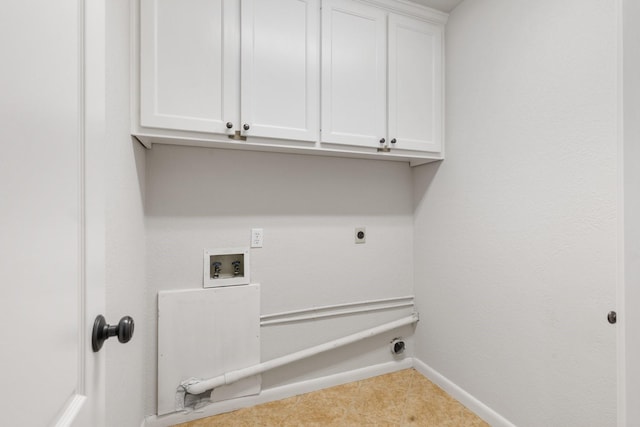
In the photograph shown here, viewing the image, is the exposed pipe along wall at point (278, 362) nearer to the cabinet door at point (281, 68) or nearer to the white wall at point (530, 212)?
the white wall at point (530, 212)

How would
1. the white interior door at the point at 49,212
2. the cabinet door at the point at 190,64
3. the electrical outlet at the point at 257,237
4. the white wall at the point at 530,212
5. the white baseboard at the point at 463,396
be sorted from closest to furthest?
1. the white interior door at the point at 49,212
2. the white wall at the point at 530,212
3. the cabinet door at the point at 190,64
4. the white baseboard at the point at 463,396
5. the electrical outlet at the point at 257,237

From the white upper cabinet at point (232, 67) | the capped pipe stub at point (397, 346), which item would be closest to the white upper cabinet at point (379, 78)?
the white upper cabinet at point (232, 67)

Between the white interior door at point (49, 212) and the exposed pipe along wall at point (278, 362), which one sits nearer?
the white interior door at point (49, 212)

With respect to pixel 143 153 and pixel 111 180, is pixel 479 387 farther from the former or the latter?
pixel 143 153

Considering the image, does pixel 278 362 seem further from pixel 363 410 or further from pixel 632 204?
pixel 632 204

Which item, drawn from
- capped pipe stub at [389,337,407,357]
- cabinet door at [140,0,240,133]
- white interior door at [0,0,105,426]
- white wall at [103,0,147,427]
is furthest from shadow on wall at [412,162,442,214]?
white interior door at [0,0,105,426]

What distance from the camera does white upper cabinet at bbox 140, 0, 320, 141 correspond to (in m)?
1.38

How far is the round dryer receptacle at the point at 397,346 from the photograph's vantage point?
7.22 feet

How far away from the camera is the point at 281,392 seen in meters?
1.90

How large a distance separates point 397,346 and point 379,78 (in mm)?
1890

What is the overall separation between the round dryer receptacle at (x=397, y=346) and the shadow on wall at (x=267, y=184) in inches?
38.2

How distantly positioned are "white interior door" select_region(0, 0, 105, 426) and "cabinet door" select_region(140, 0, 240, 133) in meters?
0.78

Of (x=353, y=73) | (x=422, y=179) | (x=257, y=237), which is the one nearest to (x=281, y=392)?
(x=257, y=237)

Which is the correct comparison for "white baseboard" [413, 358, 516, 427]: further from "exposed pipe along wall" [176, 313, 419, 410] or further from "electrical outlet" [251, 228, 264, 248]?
"electrical outlet" [251, 228, 264, 248]
